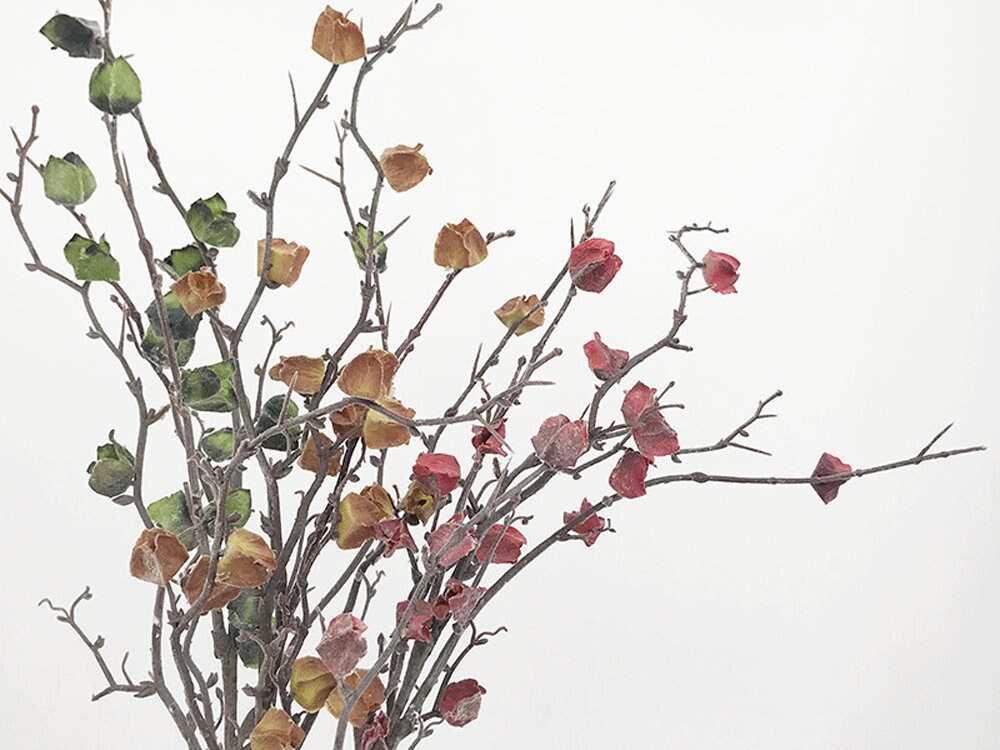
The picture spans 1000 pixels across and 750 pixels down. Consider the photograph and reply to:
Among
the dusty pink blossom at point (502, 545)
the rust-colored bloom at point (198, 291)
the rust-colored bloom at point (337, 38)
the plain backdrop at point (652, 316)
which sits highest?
the plain backdrop at point (652, 316)

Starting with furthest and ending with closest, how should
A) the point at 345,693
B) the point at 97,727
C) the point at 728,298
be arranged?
the point at 728,298 → the point at 97,727 → the point at 345,693

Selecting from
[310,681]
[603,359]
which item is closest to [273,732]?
[310,681]

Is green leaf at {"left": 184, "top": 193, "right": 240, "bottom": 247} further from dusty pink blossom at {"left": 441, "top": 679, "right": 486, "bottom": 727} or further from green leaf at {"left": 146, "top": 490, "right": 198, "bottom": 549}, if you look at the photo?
dusty pink blossom at {"left": 441, "top": 679, "right": 486, "bottom": 727}

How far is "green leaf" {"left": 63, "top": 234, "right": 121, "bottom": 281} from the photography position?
55 cm

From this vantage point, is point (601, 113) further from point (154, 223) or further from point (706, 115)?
point (154, 223)

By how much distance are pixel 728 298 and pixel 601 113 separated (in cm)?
24

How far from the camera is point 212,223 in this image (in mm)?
583

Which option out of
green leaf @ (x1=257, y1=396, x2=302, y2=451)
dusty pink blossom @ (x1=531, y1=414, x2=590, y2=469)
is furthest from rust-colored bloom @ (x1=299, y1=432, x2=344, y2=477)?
dusty pink blossom @ (x1=531, y1=414, x2=590, y2=469)

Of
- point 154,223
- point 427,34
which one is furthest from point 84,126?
point 427,34

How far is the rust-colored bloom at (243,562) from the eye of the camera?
0.56m

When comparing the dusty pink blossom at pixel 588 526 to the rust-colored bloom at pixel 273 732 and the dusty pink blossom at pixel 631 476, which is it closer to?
the dusty pink blossom at pixel 631 476

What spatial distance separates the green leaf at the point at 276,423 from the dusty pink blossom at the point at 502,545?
0.11 metres

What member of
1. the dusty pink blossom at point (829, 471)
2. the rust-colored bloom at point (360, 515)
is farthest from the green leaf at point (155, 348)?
the dusty pink blossom at point (829, 471)

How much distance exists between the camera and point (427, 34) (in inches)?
50.0
